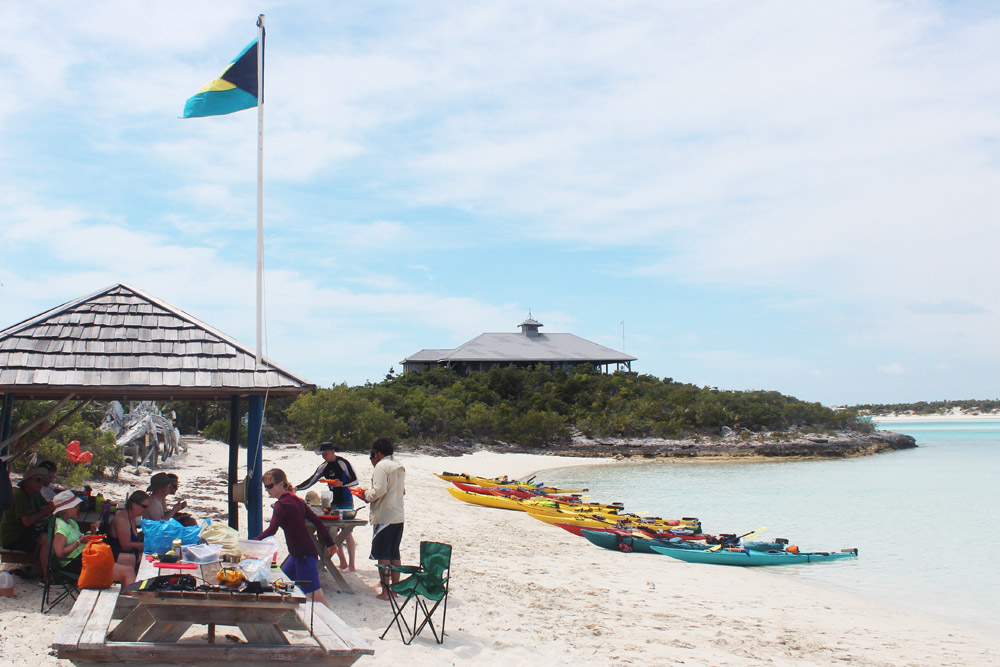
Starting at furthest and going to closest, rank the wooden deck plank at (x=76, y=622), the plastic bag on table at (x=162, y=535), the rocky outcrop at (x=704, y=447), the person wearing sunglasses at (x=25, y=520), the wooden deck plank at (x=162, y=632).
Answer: the rocky outcrop at (x=704, y=447) < the person wearing sunglasses at (x=25, y=520) < the plastic bag on table at (x=162, y=535) < the wooden deck plank at (x=162, y=632) < the wooden deck plank at (x=76, y=622)

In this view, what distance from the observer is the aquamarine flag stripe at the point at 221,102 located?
865 centimetres

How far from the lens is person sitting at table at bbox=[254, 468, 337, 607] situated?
6.48 meters

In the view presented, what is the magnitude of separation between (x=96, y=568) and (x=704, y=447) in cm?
4622

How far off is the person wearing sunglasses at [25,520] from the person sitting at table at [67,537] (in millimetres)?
543

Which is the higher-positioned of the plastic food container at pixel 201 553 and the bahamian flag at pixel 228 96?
the bahamian flag at pixel 228 96

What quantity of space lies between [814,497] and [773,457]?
20.8m

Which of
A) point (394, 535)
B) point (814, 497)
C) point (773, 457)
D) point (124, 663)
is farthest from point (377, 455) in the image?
point (773, 457)

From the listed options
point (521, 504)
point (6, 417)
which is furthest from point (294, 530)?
point (521, 504)

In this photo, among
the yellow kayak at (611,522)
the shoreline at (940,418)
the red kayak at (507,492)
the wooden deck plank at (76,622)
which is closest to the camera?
the wooden deck plank at (76,622)

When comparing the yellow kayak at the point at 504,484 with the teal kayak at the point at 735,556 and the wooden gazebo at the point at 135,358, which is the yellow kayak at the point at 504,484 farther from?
the wooden gazebo at the point at 135,358

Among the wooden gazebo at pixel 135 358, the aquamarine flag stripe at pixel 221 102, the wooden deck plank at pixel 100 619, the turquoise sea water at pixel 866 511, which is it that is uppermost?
the aquamarine flag stripe at pixel 221 102

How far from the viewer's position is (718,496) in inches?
1053

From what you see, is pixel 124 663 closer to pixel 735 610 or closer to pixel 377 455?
pixel 377 455

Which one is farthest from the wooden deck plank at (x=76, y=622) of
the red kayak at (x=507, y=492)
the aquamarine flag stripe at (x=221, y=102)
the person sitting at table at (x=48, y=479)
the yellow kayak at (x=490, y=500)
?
the red kayak at (x=507, y=492)
